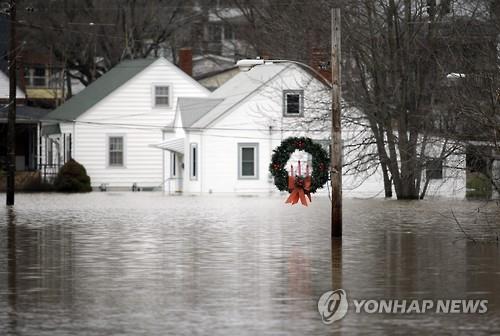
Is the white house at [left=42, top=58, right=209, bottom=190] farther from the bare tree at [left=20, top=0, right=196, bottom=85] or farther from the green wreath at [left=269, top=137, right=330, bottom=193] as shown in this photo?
the green wreath at [left=269, top=137, right=330, bottom=193]

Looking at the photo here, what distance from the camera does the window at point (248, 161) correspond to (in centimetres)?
6500

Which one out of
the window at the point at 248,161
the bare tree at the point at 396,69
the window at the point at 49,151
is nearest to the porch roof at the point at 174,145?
the window at the point at 248,161

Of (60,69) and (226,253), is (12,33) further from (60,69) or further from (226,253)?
(60,69)

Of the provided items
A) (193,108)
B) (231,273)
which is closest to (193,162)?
(193,108)

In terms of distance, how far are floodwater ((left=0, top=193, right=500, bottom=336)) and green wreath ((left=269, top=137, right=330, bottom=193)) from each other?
1673cm

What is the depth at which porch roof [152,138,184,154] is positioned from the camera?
68.1 metres

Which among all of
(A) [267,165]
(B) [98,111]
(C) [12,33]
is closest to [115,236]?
(C) [12,33]

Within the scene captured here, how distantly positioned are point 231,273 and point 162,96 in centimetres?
5441

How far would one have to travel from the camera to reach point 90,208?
4688 centimetres

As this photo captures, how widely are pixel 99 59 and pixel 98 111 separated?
86.0 feet

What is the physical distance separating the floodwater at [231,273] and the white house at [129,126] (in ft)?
113

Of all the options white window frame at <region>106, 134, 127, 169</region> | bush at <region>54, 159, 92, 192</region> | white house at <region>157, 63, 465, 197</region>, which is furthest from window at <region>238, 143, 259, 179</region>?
white window frame at <region>106, 134, 127, 169</region>

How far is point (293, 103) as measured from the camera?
6488 cm

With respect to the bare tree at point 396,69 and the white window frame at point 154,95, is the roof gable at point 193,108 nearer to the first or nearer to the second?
the white window frame at point 154,95
